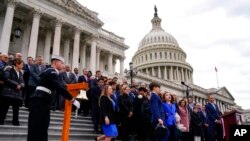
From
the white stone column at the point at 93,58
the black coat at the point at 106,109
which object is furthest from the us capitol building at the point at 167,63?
the black coat at the point at 106,109

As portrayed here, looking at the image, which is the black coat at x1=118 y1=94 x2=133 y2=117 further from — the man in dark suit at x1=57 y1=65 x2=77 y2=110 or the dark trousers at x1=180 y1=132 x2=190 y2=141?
the man in dark suit at x1=57 y1=65 x2=77 y2=110

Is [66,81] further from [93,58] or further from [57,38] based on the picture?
[93,58]

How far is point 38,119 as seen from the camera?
479 cm

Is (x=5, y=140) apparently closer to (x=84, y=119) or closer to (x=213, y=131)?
(x=84, y=119)

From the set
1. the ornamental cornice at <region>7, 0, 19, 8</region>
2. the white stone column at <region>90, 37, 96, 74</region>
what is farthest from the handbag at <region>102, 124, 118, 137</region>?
the white stone column at <region>90, 37, 96, 74</region>

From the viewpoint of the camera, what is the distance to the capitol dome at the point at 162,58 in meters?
87.2

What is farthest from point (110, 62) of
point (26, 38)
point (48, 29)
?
point (26, 38)

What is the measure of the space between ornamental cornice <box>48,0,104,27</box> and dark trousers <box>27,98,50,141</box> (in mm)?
22703

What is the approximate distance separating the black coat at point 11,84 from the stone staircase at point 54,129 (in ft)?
3.20

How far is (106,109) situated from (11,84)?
333cm

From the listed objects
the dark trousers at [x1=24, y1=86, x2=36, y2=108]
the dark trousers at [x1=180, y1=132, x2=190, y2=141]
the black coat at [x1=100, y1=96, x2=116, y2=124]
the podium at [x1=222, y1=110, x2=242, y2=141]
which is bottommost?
the dark trousers at [x1=180, y1=132, x2=190, y2=141]

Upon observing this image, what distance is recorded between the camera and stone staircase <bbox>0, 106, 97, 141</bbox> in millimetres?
6886

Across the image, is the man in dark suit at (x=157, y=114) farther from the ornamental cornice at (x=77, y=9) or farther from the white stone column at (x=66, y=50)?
the white stone column at (x=66, y=50)

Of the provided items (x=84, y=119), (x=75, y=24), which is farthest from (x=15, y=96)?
(x=75, y=24)
